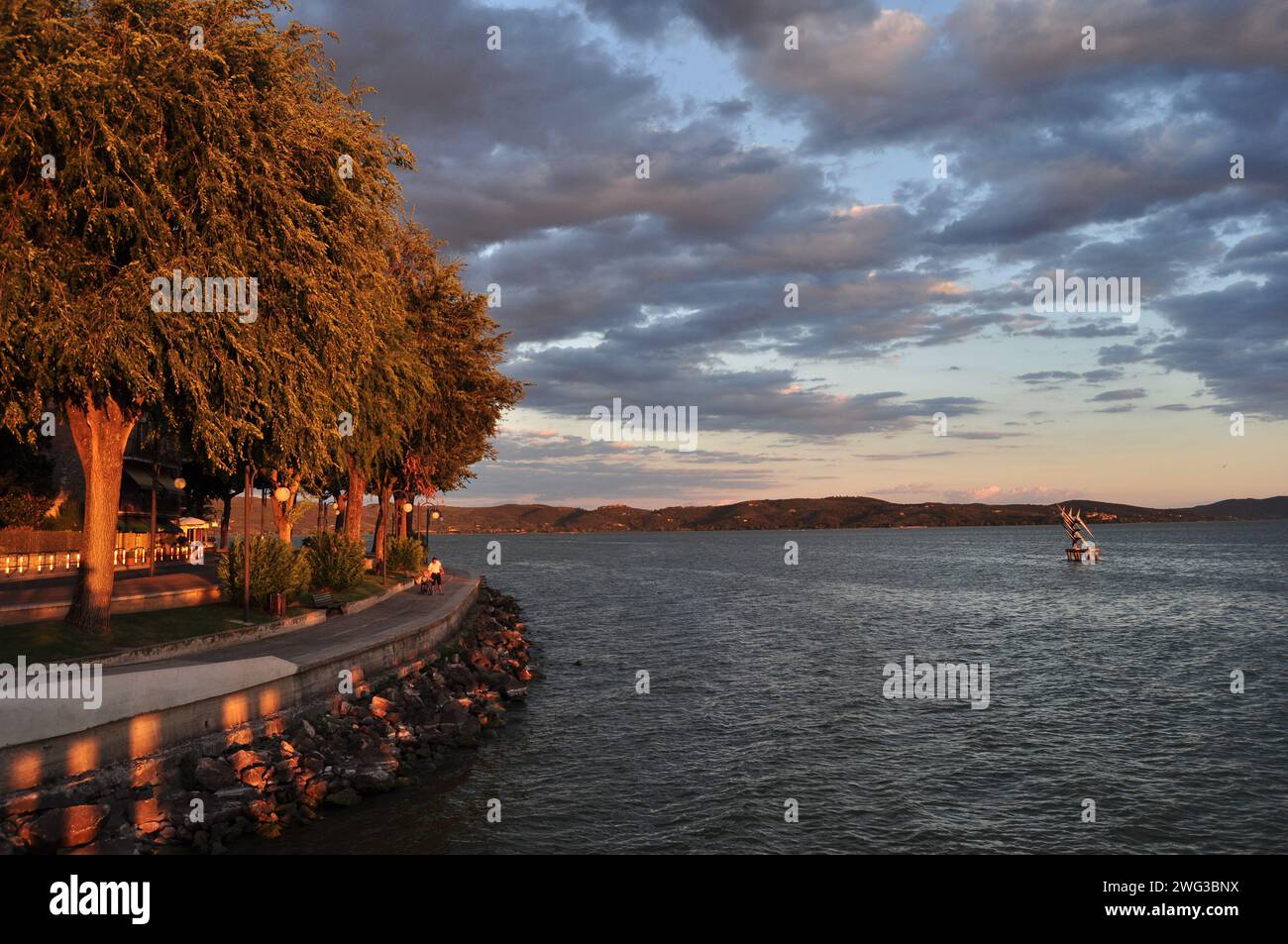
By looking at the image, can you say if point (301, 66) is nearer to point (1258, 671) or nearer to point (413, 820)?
point (413, 820)

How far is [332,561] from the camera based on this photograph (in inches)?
1209

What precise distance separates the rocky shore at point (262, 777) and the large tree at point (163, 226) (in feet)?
17.7

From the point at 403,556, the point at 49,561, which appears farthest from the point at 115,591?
the point at 403,556

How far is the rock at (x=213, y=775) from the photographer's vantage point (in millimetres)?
13867

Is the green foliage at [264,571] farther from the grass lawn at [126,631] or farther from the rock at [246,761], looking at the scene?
the rock at [246,761]

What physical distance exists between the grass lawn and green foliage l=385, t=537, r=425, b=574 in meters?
19.3

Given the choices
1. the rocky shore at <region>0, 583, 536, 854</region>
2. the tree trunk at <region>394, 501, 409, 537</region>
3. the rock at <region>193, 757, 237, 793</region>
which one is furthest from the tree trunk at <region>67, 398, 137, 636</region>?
the tree trunk at <region>394, 501, 409, 537</region>

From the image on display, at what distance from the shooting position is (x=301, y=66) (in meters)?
20.1

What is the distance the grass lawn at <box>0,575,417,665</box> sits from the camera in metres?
15.9

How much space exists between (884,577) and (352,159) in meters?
75.0

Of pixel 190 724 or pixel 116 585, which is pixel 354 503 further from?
pixel 190 724

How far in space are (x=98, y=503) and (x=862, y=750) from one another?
18.7 m
